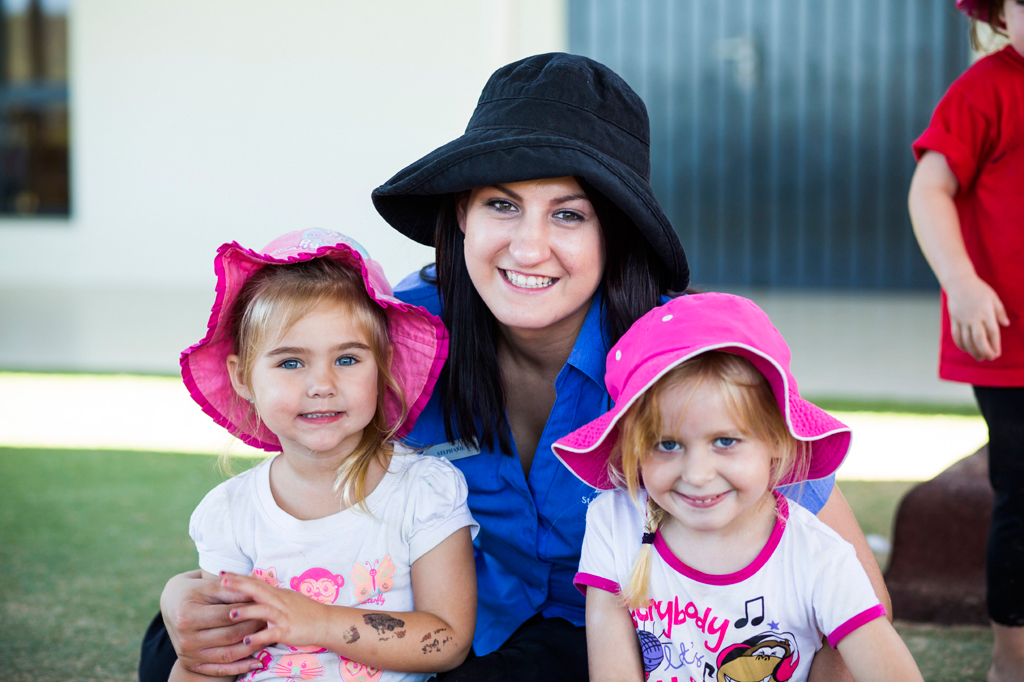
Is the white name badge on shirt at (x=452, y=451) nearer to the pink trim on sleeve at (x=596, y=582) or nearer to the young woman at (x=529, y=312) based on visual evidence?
the young woman at (x=529, y=312)

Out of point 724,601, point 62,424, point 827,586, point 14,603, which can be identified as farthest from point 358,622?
point 62,424

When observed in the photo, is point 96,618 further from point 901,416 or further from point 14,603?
point 901,416

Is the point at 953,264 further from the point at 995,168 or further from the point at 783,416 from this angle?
the point at 783,416

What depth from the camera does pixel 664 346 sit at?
1.21 metres

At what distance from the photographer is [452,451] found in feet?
5.42

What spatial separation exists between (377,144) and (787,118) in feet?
9.72

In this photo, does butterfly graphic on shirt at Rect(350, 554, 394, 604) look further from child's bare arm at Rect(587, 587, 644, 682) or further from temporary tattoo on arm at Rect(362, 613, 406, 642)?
child's bare arm at Rect(587, 587, 644, 682)

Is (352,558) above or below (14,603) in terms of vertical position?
above

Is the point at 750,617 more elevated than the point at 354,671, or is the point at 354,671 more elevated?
the point at 750,617

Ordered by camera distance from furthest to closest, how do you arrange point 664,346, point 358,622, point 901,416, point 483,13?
point 483,13 < point 901,416 < point 358,622 < point 664,346

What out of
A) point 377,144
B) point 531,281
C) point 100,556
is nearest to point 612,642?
point 531,281

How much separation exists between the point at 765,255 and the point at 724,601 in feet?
20.6

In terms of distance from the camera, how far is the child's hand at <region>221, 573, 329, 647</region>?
130 centimetres

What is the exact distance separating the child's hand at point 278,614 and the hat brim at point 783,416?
1.29 feet
